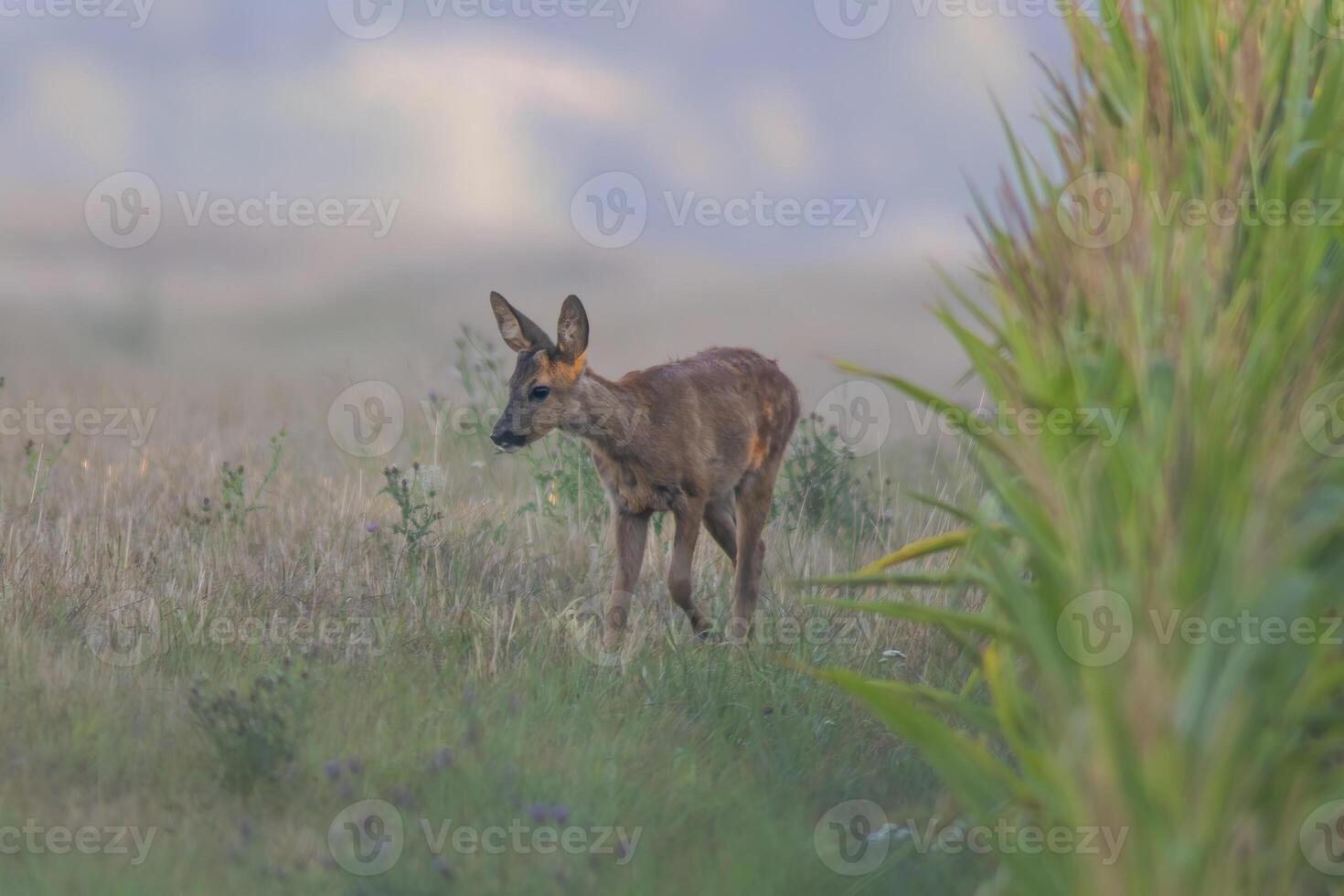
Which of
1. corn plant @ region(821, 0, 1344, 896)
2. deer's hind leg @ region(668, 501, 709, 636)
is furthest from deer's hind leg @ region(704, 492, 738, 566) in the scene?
corn plant @ region(821, 0, 1344, 896)

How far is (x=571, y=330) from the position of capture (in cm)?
870

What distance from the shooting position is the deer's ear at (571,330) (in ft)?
28.4

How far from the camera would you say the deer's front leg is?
8.35m

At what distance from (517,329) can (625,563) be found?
1.53m

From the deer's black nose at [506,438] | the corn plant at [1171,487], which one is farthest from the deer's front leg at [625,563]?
the corn plant at [1171,487]

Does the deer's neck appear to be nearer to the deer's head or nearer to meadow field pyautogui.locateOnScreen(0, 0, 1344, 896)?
the deer's head

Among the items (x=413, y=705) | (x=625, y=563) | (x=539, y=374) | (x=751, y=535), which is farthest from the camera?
(x=751, y=535)

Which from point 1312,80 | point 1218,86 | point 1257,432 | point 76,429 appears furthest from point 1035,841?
point 76,429

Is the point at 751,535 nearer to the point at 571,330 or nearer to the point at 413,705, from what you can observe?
the point at 571,330

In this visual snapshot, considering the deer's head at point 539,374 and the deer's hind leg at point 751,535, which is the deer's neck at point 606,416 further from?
the deer's hind leg at point 751,535

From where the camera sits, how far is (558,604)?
335 inches

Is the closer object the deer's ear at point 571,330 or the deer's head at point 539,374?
the deer's head at point 539,374

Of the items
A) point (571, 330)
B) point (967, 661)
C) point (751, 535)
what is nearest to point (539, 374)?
point (571, 330)

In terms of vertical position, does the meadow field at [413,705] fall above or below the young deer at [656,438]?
below
